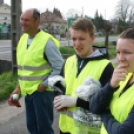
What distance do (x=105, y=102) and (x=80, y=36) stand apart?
2.29 ft

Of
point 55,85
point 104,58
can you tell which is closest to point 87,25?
point 104,58

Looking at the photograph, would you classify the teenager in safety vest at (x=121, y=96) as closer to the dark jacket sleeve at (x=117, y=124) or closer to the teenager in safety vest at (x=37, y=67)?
the dark jacket sleeve at (x=117, y=124)

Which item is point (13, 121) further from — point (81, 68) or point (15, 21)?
point (15, 21)

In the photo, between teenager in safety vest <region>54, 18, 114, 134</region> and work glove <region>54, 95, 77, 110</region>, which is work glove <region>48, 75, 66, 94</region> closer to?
teenager in safety vest <region>54, 18, 114, 134</region>

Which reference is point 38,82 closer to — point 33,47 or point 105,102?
point 33,47

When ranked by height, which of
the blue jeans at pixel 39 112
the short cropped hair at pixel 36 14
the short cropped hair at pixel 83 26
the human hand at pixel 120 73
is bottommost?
the blue jeans at pixel 39 112

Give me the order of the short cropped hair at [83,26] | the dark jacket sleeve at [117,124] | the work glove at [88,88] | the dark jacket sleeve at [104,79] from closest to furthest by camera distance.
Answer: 1. the dark jacket sleeve at [117,124]
2. the work glove at [88,88]
3. the dark jacket sleeve at [104,79]
4. the short cropped hair at [83,26]

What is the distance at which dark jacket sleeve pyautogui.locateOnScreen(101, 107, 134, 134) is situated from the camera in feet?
5.06

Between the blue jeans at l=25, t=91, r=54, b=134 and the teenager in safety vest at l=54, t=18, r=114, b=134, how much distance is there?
32.6 inches

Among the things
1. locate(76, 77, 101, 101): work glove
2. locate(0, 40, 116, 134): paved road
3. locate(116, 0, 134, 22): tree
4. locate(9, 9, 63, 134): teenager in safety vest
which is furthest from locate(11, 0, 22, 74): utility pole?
locate(116, 0, 134, 22): tree

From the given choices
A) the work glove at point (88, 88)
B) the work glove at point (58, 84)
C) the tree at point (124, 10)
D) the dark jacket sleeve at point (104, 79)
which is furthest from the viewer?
the tree at point (124, 10)

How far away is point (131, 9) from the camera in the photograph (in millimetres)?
72062

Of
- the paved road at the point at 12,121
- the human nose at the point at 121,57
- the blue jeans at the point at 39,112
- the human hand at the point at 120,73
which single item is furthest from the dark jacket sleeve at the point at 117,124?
the paved road at the point at 12,121

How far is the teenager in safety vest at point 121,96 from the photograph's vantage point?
1.57m
